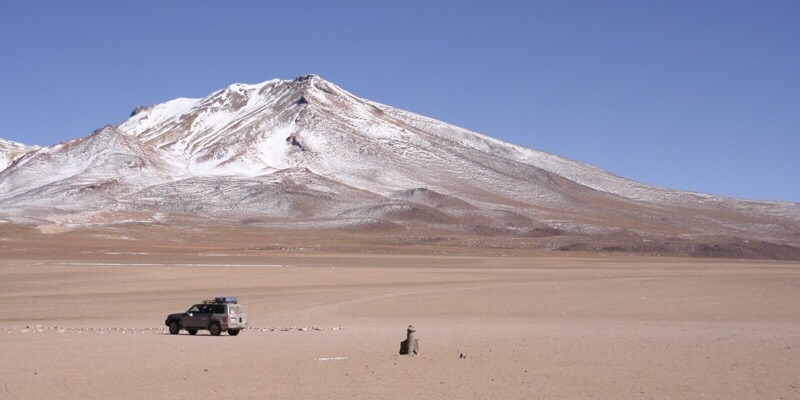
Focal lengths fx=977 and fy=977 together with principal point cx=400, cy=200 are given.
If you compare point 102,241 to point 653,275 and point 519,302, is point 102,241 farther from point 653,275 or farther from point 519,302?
point 519,302

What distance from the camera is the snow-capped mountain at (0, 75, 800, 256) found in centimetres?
13300

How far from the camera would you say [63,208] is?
13112cm

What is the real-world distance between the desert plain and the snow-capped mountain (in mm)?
73665

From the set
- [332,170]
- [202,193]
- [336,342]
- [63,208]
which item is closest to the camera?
[336,342]

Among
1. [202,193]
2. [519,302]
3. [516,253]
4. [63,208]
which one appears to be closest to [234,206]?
[202,193]

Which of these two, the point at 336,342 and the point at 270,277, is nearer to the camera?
the point at 336,342

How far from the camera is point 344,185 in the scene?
152125mm

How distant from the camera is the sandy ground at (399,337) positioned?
1562 cm

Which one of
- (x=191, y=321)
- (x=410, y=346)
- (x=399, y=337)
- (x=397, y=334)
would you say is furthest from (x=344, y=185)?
(x=410, y=346)

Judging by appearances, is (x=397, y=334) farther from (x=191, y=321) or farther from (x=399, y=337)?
(x=191, y=321)

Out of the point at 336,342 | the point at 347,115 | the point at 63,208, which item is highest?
the point at 347,115

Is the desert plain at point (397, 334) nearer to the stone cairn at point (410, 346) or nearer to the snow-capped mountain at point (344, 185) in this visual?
A: the stone cairn at point (410, 346)

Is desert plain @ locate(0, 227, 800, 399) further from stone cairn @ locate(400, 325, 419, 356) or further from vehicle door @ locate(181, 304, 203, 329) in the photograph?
vehicle door @ locate(181, 304, 203, 329)

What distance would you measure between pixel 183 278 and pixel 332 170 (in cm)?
11969
